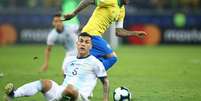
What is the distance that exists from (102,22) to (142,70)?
791 cm

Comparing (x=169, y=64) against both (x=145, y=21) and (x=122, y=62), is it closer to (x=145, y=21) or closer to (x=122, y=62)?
(x=122, y=62)

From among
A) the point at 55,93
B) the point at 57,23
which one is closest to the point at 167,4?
the point at 57,23

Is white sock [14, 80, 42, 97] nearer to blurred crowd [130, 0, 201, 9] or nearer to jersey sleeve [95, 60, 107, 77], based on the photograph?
jersey sleeve [95, 60, 107, 77]

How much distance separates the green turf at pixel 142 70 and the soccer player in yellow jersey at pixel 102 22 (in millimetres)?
926

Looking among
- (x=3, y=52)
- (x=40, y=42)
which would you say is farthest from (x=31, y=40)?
(x=3, y=52)

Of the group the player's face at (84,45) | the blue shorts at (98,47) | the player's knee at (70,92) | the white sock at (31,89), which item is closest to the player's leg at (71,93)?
the player's knee at (70,92)

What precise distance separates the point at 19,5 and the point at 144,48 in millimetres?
6883

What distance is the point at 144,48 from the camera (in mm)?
32750

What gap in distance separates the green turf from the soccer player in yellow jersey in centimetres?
93

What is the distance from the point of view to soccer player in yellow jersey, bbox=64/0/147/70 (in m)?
12.7

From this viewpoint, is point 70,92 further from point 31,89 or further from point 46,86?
point 31,89

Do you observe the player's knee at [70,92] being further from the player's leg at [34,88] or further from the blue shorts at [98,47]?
the blue shorts at [98,47]

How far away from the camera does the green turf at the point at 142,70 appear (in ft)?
46.4

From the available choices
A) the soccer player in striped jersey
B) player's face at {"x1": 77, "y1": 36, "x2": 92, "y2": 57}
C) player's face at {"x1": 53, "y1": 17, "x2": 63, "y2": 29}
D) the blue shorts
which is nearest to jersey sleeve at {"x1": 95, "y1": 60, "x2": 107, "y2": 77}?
the soccer player in striped jersey
